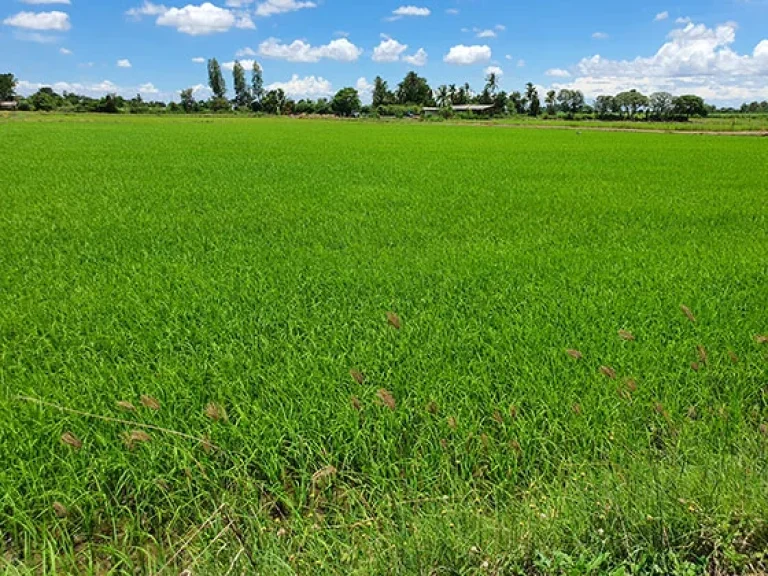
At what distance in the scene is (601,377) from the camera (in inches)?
124

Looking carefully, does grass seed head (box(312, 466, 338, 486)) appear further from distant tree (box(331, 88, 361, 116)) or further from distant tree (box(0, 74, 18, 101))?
distant tree (box(0, 74, 18, 101))

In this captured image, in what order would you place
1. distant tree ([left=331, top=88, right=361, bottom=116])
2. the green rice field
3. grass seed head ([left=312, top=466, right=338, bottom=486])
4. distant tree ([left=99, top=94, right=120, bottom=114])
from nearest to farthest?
the green rice field → grass seed head ([left=312, top=466, right=338, bottom=486]) → distant tree ([left=99, top=94, right=120, bottom=114]) → distant tree ([left=331, top=88, right=361, bottom=116])

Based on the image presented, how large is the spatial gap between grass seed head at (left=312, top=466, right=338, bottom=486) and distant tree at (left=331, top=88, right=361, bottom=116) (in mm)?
103496

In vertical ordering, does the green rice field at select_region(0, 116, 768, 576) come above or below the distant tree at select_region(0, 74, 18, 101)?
below

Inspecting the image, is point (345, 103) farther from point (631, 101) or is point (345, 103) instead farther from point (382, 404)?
point (382, 404)

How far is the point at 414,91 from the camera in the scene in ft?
361

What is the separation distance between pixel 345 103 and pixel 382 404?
103840 millimetres

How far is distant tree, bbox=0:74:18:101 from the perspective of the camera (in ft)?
340

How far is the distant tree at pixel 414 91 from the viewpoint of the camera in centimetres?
11000

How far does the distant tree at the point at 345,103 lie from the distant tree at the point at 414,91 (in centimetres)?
1323

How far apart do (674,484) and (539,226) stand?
19.5ft

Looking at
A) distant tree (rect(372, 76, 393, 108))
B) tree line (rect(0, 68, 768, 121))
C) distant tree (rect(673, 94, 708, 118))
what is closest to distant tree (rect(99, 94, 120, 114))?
tree line (rect(0, 68, 768, 121))

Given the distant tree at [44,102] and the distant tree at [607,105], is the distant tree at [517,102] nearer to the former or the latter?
the distant tree at [607,105]

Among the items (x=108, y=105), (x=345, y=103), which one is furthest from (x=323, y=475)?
(x=345, y=103)
